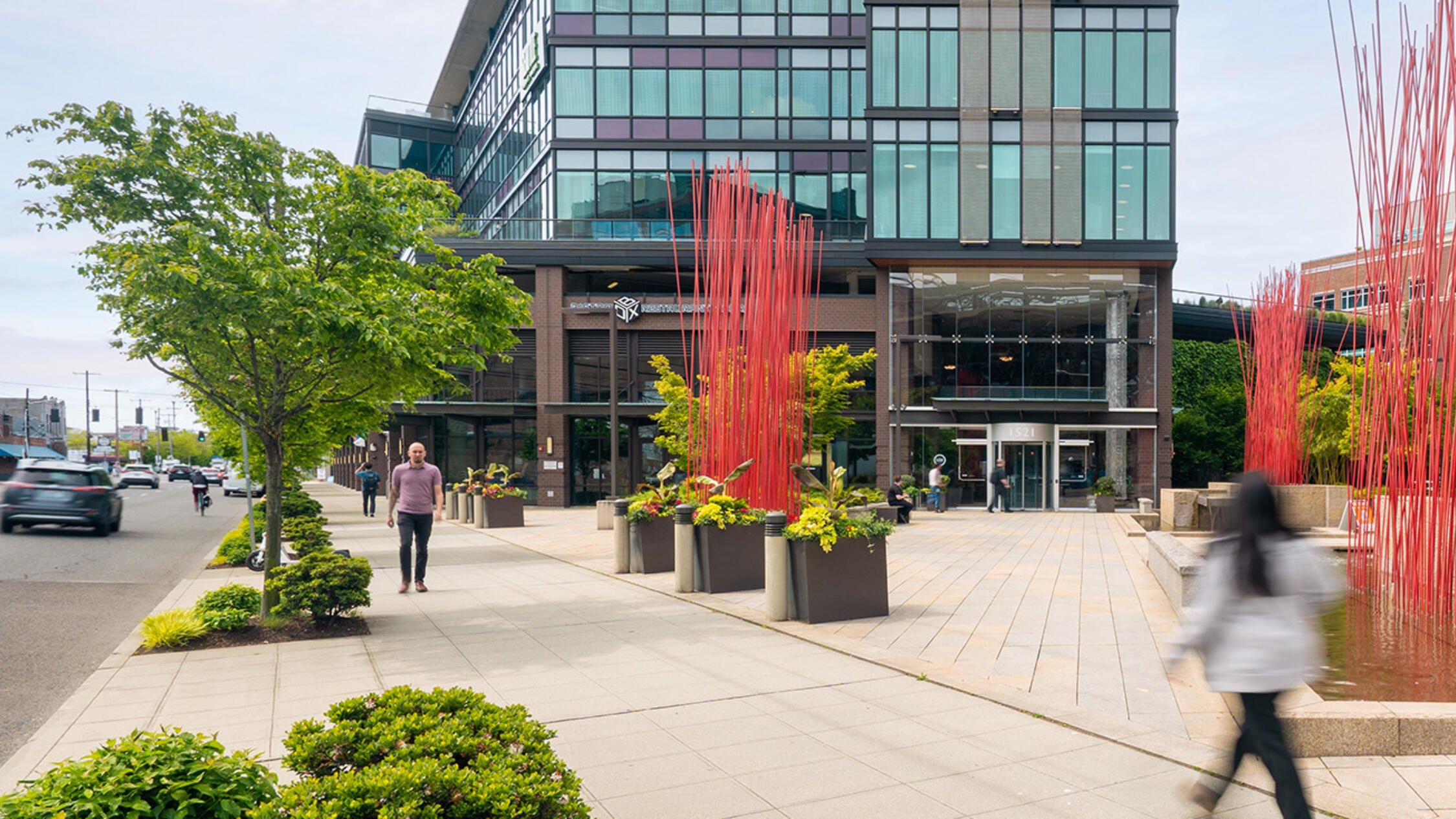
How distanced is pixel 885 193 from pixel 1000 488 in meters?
11.2

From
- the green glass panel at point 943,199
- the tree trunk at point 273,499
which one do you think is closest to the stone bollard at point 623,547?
the tree trunk at point 273,499

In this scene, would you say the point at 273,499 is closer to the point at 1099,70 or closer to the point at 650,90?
the point at 650,90

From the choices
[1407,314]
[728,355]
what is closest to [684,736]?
[1407,314]

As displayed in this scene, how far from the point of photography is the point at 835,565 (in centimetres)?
1005

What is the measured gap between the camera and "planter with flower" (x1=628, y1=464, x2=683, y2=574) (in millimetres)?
14477

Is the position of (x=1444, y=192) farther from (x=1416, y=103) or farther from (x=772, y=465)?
(x=772, y=465)

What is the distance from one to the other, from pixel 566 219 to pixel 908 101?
13554 mm

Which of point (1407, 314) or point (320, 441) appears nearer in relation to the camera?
point (1407, 314)

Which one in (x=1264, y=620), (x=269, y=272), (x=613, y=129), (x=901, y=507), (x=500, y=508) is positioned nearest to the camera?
(x=1264, y=620)

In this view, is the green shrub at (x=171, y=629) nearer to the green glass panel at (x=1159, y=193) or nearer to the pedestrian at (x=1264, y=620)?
the pedestrian at (x=1264, y=620)

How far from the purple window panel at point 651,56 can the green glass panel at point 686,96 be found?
0.77 meters

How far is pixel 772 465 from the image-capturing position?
1371 cm

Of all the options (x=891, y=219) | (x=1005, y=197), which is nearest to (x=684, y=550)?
(x=891, y=219)

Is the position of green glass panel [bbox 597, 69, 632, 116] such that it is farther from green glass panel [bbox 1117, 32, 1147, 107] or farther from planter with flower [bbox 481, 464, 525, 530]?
green glass panel [bbox 1117, 32, 1147, 107]
